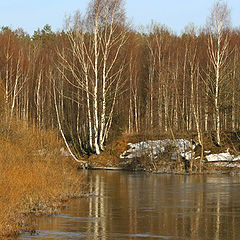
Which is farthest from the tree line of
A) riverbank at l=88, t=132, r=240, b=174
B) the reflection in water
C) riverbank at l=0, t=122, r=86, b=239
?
the reflection in water

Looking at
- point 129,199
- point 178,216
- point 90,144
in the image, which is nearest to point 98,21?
point 90,144

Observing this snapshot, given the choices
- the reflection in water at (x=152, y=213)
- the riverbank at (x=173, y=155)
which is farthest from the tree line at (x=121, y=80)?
the reflection in water at (x=152, y=213)

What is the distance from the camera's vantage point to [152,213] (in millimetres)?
18359

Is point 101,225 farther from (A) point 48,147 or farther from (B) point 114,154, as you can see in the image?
(B) point 114,154

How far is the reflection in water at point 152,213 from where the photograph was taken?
14672mm

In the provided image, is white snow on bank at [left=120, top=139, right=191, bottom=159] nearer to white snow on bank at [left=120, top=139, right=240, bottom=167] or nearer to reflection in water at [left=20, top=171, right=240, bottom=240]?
white snow on bank at [left=120, top=139, right=240, bottom=167]

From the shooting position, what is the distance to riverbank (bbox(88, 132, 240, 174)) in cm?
3697

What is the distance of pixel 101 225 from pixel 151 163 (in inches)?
880

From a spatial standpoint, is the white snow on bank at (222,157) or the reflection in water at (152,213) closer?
the reflection in water at (152,213)

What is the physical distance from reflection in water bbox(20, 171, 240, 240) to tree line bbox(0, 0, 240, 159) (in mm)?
9812

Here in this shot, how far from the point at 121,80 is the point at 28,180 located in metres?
34.1

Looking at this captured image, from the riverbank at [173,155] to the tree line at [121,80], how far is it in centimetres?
94

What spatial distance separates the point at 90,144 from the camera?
43125 millimetres

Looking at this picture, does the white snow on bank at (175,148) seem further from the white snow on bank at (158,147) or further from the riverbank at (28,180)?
the riverbank at (28,180)
